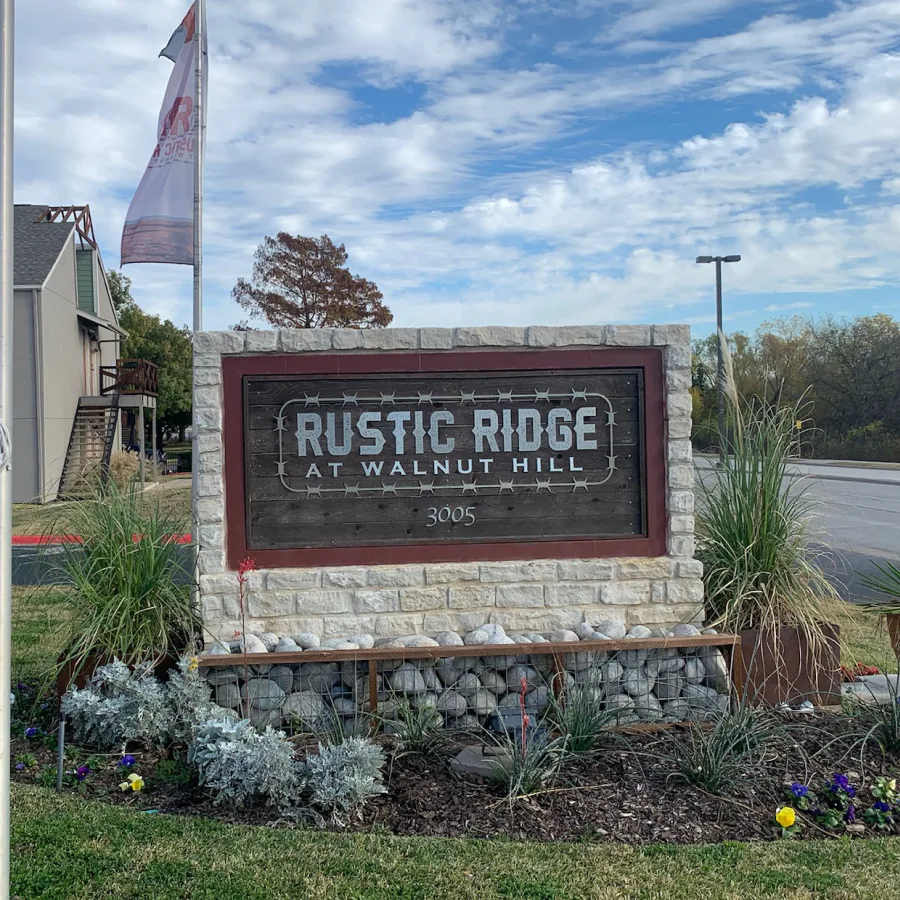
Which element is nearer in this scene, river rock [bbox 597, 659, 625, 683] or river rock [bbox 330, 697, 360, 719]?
river rock [bbox 330, 697, 360, 719]

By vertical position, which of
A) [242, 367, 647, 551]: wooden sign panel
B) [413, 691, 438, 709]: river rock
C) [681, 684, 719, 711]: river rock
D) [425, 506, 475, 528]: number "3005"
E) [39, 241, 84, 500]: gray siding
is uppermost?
[39, 241, 84, 500]: gray siding

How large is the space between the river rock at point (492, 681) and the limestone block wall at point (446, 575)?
502 millimetres

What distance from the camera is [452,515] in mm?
5871

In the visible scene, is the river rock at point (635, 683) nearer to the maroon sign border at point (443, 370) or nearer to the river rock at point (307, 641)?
the maroon sign border at point (443, 370)

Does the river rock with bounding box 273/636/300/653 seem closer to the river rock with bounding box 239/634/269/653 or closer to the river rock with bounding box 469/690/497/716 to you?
the river rock with bounding box 239/634/269/653

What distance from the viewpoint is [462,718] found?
17.1 feet

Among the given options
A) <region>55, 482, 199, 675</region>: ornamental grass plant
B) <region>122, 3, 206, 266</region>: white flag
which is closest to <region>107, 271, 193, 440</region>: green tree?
<region>122, 3, 206, 266</region>: white flag

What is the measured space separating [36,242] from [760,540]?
2263 cm

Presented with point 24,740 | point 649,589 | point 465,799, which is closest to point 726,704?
point 649,589

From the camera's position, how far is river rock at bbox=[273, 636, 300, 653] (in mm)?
5273

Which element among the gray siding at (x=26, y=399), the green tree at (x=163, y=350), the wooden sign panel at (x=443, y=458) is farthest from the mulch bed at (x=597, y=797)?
the green tree at (x=163, y=350)

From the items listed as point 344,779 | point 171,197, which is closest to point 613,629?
point 344,779

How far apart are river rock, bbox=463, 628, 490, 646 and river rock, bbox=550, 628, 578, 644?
398 mm

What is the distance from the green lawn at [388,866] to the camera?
10.7ft
